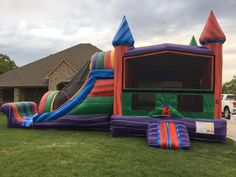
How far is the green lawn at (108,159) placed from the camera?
148 inches

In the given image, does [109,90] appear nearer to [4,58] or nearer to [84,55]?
[84,55]

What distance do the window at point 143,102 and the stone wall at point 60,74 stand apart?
39.6 feet

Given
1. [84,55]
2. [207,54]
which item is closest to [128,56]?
[207,54]

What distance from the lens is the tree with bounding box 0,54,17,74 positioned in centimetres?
3260

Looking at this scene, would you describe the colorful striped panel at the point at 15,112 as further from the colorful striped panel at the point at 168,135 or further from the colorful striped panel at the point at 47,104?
the colorful striped panel at the point at 168,135

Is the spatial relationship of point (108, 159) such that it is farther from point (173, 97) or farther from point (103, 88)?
point (103, 88)

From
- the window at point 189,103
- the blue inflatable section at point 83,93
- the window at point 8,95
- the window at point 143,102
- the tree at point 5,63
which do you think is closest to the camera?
the window at point 189,103

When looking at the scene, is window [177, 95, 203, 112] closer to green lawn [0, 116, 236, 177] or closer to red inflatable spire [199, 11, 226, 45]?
green lawn [0, 116, 236, 177]

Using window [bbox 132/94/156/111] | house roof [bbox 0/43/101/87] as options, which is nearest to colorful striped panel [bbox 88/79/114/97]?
window [bbox 132/94/156/111]

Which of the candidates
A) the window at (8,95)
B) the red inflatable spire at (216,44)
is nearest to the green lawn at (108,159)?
the red inflatable spire at (216,44)

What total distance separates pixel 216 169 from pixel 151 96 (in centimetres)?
311

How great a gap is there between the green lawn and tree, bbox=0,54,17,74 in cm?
2970

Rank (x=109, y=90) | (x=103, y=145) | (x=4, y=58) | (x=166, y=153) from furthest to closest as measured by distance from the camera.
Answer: (x=4, y=58)
(x=109, y=90)
(x=103, y=145)
(x=166, y=153)

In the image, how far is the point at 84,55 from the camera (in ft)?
72.1
